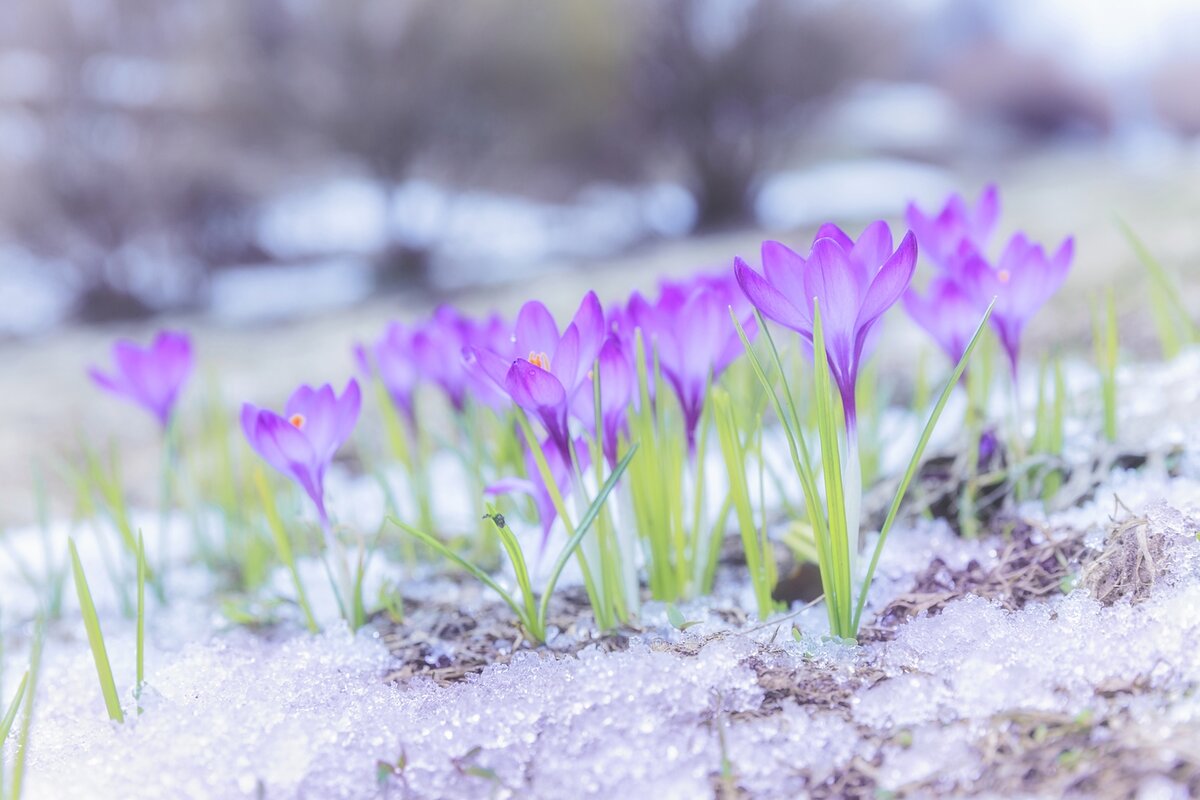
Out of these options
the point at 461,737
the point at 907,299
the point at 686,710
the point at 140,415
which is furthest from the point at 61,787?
the point at 140,415

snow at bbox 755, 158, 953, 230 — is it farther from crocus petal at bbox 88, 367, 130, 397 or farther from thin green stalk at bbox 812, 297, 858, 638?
thin green stalk at bbox 812, 297, 858, 638

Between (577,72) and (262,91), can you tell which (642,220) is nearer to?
(577,72)

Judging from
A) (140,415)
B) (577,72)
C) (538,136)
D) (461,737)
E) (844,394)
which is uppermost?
(577,72)

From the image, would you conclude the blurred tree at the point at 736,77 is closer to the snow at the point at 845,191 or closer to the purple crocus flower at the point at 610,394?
the snow at the point at 845,191

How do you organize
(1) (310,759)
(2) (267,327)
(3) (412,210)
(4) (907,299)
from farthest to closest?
(3) (412,210), (2) (267,327), (4) (907,299), (1) (310,759)

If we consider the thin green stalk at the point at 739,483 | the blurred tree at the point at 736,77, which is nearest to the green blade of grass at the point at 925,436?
the thin green stalk at the point at 739,483

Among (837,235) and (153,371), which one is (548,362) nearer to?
(837,235)

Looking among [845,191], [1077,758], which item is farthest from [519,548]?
[845,191]
